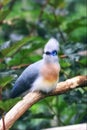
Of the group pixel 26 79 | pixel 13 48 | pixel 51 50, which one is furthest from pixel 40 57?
pixel 51 50

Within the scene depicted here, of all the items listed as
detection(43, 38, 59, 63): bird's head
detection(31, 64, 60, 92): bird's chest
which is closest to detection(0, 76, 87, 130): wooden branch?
detection(31, 64, 60, 92): bird's chest

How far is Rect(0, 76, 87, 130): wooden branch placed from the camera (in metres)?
1.61

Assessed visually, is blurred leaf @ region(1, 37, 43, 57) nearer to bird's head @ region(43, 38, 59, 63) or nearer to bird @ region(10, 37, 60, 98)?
bird @ region(10, 37, 60, 98)

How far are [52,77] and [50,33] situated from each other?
35.6 inches

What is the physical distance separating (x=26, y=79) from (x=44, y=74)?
9 centimetres

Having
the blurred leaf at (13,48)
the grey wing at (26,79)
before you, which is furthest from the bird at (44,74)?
the blurred leaf at (13,48)

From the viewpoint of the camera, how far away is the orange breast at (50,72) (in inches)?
68.8

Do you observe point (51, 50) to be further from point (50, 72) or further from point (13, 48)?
point (13, 48)

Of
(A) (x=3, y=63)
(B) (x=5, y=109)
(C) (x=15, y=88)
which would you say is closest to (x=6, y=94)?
(A) (x=3, y=63)

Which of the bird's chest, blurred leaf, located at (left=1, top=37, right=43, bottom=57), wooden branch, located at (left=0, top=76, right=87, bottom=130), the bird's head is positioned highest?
the bird's head

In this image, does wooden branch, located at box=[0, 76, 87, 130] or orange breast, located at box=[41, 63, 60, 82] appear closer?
wooden branch, located at box=[0, 76, 87, 130]

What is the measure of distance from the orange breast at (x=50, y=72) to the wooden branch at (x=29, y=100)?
2.4 inches

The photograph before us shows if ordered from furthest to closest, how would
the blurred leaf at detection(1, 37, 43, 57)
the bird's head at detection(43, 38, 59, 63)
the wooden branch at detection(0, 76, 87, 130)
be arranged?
the blurred leaf at detection(1, 37, 43, 57) < the bird's head at detection(43, 38, 59, 63) < the wooden branch at detection(0, 76, 87, 130)

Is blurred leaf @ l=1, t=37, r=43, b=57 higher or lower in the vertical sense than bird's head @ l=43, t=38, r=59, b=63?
lower
